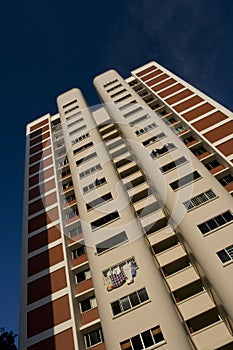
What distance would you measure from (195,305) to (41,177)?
998 inches

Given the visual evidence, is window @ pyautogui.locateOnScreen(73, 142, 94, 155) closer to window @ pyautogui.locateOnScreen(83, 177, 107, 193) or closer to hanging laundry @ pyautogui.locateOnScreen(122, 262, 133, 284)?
window @ pyautogui.locateOnScreen(83, 177, 107, 193)

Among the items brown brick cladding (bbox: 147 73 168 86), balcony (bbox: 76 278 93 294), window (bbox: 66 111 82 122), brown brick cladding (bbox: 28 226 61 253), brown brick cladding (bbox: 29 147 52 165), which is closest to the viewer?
balcony (bbox: 76 278 93 294)

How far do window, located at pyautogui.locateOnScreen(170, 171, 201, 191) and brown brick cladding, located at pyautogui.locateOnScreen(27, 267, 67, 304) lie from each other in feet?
39.4

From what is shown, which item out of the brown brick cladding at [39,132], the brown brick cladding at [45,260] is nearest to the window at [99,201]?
the brown brick cladding at [45,260]

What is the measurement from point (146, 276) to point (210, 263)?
4.51 m

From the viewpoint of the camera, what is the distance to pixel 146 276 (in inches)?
861

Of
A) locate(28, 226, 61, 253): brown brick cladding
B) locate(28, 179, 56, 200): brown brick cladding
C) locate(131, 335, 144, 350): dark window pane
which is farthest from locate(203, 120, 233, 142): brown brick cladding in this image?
locate(131, 335, 144, 350): dark window pane

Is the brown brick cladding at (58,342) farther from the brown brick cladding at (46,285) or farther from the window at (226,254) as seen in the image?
the window at (226,254)

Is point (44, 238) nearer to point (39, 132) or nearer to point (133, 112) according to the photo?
point (133, 112)

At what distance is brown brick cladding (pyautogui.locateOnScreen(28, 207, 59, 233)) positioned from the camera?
32.8 m

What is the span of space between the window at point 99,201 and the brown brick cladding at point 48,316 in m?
8.36

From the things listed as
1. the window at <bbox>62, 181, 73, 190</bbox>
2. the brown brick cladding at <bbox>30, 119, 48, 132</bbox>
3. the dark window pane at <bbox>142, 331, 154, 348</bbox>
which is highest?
the brown brick cladding at <bbox>30, 119, 48, 132</bbox>

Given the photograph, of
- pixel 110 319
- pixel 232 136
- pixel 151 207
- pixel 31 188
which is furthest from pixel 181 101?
pixel 110 319

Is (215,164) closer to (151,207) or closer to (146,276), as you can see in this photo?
(151,207)
